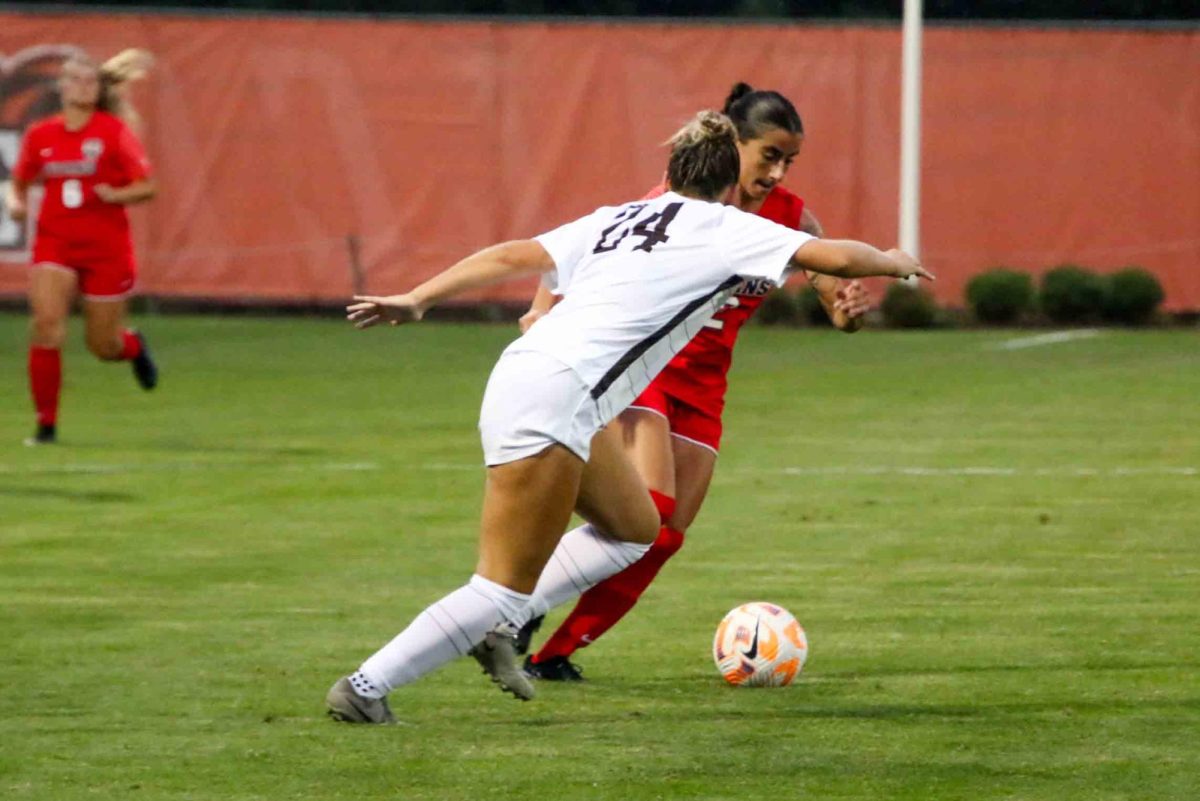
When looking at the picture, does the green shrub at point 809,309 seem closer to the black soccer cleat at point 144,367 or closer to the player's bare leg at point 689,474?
the black soccer cleat at point 144,367

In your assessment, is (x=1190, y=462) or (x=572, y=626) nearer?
(x=572, y=626)

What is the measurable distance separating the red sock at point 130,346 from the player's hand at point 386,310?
28.7ft

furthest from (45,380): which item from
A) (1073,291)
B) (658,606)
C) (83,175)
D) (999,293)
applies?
(1073,291)

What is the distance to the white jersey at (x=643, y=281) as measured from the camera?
19.9 feet

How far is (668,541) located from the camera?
7164 mm

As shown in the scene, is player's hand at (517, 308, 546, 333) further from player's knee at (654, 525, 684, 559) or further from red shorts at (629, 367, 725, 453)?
player's knee at (654, 525, 684, 559)

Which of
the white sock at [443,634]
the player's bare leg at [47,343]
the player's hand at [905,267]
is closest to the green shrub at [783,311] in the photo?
the player's bare leg at [47,343]

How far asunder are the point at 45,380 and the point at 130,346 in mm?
945

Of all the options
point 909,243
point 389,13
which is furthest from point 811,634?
point 389,13

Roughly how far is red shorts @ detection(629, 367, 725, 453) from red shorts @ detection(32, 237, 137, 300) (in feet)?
24.6

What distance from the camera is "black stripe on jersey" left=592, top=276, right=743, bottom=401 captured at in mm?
6098

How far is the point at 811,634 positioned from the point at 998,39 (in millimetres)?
18349

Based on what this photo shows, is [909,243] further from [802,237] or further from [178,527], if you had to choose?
[802,237]

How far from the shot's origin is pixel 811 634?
25.9 feet
